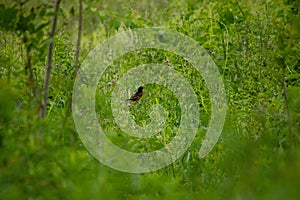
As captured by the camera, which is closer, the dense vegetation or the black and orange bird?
the dense vegetation

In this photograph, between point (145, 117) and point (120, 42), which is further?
point (120, 42)

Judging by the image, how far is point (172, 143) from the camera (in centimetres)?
340

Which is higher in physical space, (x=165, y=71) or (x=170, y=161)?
(x=165, y=71)

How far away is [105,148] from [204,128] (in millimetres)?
871

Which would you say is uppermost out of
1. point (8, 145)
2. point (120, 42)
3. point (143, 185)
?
point (120, 42)

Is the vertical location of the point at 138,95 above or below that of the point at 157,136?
above

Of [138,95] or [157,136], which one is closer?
[157,136]

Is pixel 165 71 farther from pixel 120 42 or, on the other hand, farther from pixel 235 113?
pixel 235 113

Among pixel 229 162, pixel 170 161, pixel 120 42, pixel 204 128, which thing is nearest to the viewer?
pixel 229 162

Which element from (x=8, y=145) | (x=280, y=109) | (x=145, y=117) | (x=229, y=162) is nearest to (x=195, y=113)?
(x=145, y=117)

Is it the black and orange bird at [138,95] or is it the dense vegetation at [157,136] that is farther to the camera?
the black and orange bird at [138,95]

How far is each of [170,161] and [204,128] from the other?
364 millimetres

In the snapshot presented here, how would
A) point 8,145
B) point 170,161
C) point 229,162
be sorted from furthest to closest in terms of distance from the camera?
point 170,161
point 229,162
point 8,145

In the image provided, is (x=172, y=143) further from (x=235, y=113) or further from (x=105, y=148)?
(x=105, y=148)
